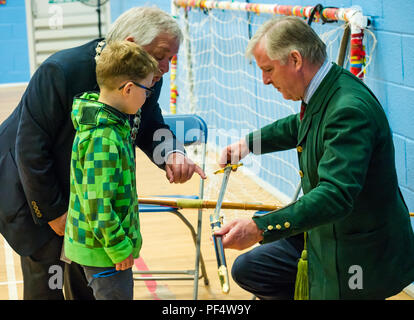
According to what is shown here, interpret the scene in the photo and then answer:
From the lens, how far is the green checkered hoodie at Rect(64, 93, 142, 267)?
1.72 m

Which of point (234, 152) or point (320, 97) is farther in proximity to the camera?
point (234, 152)

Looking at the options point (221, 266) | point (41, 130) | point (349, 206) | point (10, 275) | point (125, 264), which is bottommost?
point (10, 275)

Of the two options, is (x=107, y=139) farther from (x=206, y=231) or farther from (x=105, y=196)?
(x=206, y=231)

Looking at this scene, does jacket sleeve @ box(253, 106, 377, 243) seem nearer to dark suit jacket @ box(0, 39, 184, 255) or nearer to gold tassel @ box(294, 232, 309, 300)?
gold tassel @ box(294, 232, 309, 300)

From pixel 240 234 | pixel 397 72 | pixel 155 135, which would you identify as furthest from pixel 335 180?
pixel 397 72

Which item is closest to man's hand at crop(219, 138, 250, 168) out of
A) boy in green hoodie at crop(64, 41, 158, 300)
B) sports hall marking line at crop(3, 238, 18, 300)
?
boy in green hoodie at crop(64, 41, 158, 300)

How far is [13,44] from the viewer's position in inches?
351

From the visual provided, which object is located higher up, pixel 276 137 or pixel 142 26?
pixel 142 26

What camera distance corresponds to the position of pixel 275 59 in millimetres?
1775

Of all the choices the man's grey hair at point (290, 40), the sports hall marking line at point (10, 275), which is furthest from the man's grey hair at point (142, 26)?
the sports hall marking line at point (10, 275)

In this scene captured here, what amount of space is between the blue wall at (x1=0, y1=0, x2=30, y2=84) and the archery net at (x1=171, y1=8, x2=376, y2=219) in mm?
3851

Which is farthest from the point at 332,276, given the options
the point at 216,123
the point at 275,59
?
the point at 216,123

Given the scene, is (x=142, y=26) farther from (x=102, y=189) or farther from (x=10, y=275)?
(x=10, y=275)

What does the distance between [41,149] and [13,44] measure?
7640 mm
